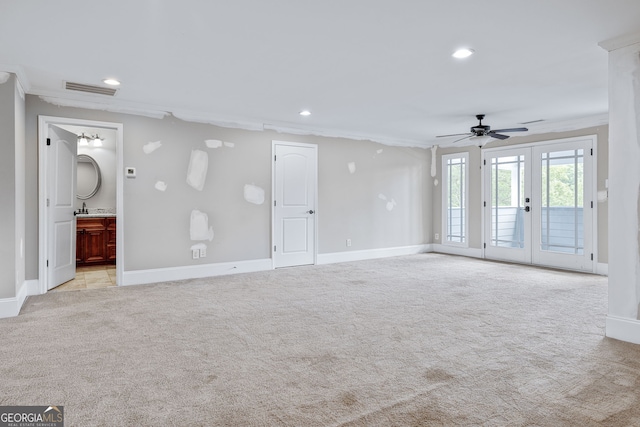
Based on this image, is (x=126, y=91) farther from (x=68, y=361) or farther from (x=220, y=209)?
(x=68, y=361)

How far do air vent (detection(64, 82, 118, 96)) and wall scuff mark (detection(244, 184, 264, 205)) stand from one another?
215 cm

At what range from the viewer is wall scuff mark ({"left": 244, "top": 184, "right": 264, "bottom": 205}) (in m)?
5.81

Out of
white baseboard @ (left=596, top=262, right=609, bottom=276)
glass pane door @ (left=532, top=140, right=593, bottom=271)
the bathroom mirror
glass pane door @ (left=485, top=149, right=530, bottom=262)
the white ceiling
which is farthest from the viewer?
the bathroom mirror

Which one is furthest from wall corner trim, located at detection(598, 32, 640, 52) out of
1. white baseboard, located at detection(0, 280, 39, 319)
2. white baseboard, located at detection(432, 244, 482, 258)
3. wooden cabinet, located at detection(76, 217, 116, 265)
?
wooden cabinet, located at detection(76, 217, 116, 265)

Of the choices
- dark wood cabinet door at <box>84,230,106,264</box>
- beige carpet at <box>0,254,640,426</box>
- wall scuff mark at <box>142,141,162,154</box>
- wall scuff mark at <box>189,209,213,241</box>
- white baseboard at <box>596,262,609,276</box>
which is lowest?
beige carpet at <box>0,254,640,426</box>

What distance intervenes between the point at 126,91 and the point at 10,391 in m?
3.32

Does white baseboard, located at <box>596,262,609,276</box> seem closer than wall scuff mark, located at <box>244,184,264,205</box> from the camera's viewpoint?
Yes

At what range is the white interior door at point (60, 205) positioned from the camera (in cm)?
456

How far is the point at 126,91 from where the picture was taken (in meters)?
4.38

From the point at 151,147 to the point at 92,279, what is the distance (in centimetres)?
206

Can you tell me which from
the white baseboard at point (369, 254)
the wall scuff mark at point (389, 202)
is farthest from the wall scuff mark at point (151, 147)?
the wall scuff mark at point (389, 202)

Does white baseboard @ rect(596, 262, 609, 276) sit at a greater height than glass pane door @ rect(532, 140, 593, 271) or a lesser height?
lesser

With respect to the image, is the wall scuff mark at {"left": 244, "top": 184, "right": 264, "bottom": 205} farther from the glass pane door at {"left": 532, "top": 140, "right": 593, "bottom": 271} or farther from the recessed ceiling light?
the glass pane door at {"left": 532, "top": 140, "right": 593, "bottom": 271}

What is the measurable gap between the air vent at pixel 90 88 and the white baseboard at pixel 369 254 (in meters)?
3.88
